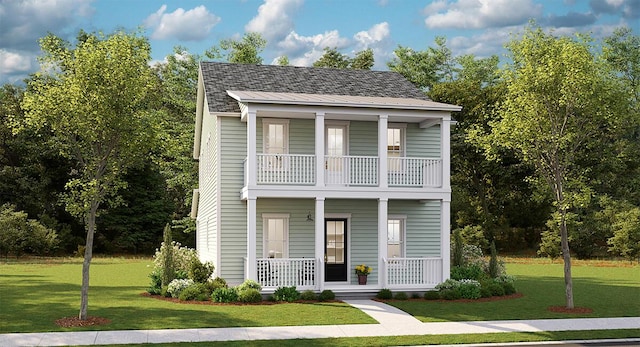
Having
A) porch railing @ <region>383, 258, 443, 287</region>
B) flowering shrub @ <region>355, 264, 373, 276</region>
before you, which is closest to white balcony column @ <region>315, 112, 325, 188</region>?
flowering shrub @ <region>355, 264, 373, 276</region>

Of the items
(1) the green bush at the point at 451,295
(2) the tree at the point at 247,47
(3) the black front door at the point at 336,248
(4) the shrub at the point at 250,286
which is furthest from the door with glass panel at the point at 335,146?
(2) the tree at the point at 247,47

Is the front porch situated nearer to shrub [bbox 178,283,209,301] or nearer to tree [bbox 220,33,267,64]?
shrub [bbox 178,283,209,301]

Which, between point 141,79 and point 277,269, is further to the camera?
point 277,269

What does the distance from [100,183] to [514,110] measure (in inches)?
449

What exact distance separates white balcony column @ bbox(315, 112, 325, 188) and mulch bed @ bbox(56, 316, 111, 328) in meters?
7.99

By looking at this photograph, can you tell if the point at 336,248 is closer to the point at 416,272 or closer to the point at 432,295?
the point at 416,272

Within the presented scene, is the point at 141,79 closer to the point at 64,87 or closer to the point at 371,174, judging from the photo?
the point at 64,87

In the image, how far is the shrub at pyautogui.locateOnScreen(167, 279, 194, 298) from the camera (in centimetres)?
2161

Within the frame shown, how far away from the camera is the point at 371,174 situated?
22.8m

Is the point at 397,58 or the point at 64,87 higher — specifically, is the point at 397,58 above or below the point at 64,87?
above

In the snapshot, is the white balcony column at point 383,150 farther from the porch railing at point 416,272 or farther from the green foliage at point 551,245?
the green foliage at point 551,245

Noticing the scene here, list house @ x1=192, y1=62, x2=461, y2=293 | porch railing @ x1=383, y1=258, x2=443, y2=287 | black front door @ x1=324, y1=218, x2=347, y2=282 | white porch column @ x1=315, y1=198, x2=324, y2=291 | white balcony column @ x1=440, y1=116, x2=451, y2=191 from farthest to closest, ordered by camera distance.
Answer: black front door @ x1=324, y1=218, x2=347, y2=282 < white balcony column @ x1=440, y1=116, x2=451, y2=191 < porch railing @ x1=383, y1=258, x2=443, y2=287 < house @ x1=192, y1=62, x2=461, y2=293 < white porch column @ x1=315, y1=198, x2=324, y2=291

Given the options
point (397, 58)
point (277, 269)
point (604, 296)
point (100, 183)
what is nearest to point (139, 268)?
point (277, 269)

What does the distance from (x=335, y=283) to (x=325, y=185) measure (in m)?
3.55
